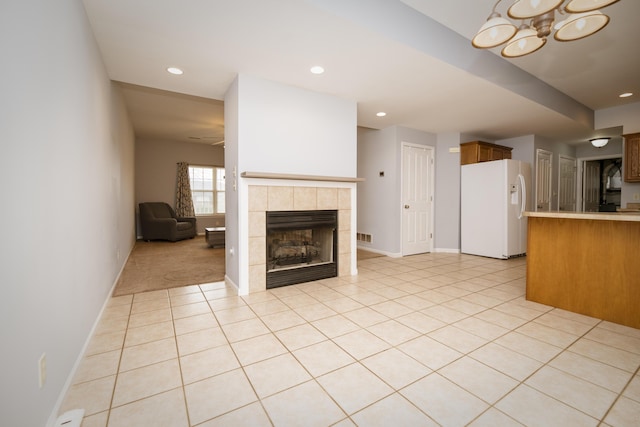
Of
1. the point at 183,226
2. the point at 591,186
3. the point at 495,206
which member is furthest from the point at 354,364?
the point at 591,186

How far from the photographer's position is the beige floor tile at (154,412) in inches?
51.9

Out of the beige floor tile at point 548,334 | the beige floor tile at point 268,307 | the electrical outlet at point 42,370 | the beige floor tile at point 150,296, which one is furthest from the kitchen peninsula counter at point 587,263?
the beige floor tile at point 150,296

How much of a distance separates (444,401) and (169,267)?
4.19m

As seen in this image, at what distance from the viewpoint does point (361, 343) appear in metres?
2.05

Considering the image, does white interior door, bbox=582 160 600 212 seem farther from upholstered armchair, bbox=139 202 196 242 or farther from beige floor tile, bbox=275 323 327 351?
upholstered armchair, bbox=139 202 196 242

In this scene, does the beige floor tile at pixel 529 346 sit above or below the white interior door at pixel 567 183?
below

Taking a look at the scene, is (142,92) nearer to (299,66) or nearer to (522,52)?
(299,66)

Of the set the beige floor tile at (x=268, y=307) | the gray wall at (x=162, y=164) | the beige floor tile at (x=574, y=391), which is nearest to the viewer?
the beige floor tile at (x=574, y=391)

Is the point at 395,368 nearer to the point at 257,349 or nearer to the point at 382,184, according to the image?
the point at 257,349

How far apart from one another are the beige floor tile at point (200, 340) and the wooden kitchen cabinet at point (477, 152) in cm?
532

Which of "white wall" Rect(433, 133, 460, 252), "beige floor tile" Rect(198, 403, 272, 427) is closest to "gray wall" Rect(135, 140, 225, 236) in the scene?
"white wall" Rect(433, 133, 460, 252)

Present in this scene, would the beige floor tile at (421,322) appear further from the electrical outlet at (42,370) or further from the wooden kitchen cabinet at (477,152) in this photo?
the wooden kitchen cabinet at (477,152)

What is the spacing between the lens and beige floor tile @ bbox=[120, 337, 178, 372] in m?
1.81

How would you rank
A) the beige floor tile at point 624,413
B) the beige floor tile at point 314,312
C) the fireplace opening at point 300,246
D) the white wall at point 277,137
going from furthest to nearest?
1. the fireplace opening at point 300,246
2. the white wall at point 277,137
3. the beige floor tile at point 314,312
4. the beige floor tile at point 624,413
